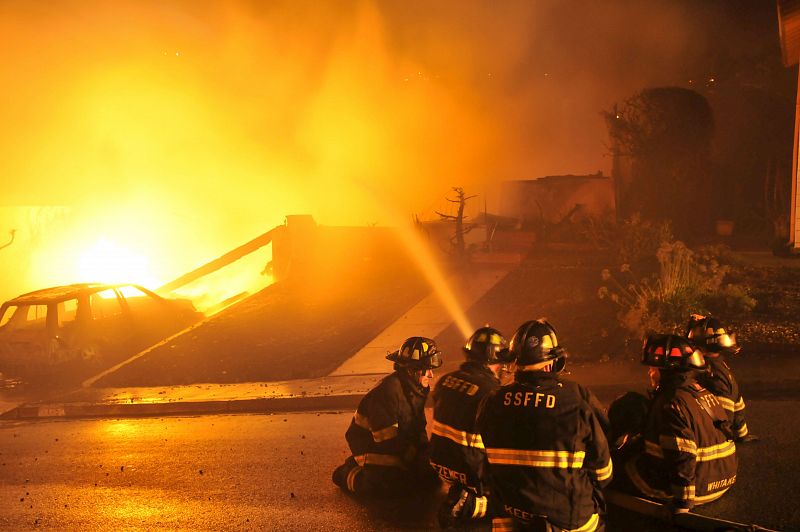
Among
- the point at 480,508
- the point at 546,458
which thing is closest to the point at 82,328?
the point at 480,508

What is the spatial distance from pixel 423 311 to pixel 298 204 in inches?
446

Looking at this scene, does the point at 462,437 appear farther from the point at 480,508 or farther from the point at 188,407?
the point at 188,407

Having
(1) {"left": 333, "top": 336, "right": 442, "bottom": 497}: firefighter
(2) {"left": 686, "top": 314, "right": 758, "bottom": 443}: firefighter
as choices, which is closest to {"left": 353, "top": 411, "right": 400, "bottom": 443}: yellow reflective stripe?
(1) {"left": 333, "top": 336, "right": 442, "bottom": 497}: firefighter

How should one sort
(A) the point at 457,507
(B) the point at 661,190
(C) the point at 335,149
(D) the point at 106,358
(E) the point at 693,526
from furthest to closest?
1. (C) the point at 335,149
2. (B) the point at 661,190
3. (D) the point at 106,358
4. (A) the point at 457,507
5. (E) the point at 693,526

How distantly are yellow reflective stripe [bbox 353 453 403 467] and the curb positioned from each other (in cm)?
327

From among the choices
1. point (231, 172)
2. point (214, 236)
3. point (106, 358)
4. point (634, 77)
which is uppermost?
point (634, 77)

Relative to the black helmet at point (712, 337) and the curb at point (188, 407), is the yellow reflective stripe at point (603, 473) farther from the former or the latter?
the curb at point (188, 407)

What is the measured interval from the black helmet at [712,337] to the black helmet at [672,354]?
1.11m

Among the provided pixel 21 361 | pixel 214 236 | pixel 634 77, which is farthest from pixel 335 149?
pixel 21 361

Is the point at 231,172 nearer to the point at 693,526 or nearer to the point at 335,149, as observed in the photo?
the point at 335,149

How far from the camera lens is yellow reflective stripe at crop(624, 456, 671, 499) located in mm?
4309

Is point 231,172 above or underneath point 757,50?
underneath

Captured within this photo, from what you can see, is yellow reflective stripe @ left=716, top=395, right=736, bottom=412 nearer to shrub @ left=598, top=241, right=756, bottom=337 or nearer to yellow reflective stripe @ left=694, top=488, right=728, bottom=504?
yellow reflective stripe @ left=694, top=488, right=728, bottom=504

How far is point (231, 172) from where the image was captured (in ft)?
73.9
